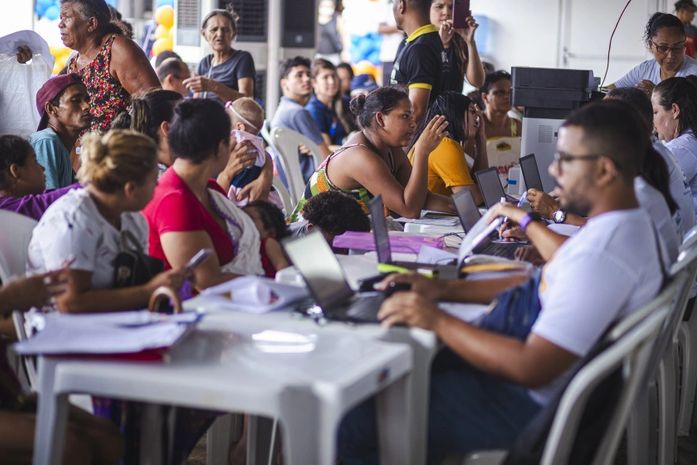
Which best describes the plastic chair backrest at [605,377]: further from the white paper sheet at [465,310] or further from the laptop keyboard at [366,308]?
the laptop keyboard at [366,308]

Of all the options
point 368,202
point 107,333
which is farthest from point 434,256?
point 107,333

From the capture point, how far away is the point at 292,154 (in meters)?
6.69

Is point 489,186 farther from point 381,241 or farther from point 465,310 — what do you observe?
point 465,310

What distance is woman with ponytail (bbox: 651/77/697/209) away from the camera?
4258mm

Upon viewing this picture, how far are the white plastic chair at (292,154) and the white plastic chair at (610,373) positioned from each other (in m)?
4.27

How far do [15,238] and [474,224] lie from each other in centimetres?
144

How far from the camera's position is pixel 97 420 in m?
2.29

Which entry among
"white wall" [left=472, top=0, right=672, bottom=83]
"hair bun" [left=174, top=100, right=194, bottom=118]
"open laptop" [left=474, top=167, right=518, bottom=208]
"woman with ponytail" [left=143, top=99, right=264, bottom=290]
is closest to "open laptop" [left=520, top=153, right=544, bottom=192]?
"open laptop" [left=474, top=167, right=518, bottom=208]

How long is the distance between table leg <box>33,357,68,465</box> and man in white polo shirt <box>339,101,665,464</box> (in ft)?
2.12

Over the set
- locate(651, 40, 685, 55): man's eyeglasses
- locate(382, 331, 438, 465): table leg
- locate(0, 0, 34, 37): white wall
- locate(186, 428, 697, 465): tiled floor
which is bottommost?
locate(186, 428, 697, 465): tiled floor

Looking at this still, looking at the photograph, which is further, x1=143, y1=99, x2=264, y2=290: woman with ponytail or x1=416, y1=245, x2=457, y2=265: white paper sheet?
x1=416, y1=245, x2=457, y2=265: white paper sheet

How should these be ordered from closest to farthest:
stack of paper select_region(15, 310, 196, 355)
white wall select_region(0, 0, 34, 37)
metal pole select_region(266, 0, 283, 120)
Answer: stack of paper select_region(15, 310, 196, 355)
white wall select_region(0, 0, 34, 37)
metal pole select_region(266, 0, 283, 120)

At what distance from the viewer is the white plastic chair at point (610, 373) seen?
75.7 inches

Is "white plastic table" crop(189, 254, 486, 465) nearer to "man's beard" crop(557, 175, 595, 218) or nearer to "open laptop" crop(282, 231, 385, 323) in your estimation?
"open laptop" crop(282, 231, 385, 323)
